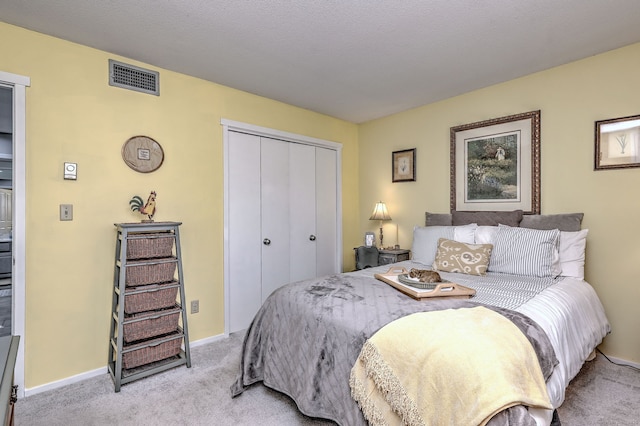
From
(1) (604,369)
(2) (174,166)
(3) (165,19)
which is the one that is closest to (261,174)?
(2) (174,166)

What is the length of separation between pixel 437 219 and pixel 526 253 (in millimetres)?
1062

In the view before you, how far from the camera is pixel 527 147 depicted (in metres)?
2.89

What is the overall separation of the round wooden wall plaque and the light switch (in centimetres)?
52

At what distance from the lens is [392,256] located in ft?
Answer: 11.9

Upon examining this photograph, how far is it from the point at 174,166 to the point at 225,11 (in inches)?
55.3

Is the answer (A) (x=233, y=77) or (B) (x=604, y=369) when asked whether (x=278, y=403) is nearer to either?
(B) (x=604, y=369)

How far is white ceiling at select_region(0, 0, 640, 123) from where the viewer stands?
1909 millimetres

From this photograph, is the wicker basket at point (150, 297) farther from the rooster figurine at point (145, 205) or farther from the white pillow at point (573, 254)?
the white pillow at point (573, 254)

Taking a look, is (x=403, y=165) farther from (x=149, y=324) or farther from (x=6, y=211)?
(x=6, y=211)

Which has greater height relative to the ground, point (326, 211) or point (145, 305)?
point (326, 211)

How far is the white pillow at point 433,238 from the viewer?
287 centimetres

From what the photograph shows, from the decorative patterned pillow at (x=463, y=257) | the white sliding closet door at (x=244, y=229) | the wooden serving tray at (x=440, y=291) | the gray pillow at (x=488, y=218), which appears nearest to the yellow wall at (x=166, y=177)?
the white sliding closet door at (x=244, y=229)

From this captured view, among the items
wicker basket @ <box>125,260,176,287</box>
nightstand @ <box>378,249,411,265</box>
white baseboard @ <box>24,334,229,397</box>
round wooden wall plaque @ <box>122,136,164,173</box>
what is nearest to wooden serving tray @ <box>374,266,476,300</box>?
nightstand @ <box>378,249,411,265</box>

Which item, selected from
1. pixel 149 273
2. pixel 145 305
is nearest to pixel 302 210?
pixel 149 273
